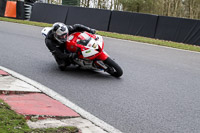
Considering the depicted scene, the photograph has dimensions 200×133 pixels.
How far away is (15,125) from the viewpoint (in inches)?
143

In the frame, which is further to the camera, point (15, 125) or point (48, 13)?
point (48, 13)

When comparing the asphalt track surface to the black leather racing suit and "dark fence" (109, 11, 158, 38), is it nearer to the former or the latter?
the black leather racing suit

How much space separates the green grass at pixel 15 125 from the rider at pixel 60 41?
343cm

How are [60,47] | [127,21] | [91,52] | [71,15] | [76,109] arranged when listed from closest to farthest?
1. [76,109]
2. [91,52]
3. [60,47]
4. [127,21]
5. [71,15]

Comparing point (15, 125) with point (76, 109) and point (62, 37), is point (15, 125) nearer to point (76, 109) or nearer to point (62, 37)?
point (76, 109)

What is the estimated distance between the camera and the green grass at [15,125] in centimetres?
351

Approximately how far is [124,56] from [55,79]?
13.9 feet

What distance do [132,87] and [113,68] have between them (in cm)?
86

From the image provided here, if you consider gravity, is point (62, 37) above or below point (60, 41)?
above

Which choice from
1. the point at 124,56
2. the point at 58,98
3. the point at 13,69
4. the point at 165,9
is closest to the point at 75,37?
the point at 13,69


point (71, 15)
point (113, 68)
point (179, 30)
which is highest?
point (71, 15)

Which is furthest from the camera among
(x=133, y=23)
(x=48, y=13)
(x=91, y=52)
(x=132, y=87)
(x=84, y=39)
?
(x=48, y=13)

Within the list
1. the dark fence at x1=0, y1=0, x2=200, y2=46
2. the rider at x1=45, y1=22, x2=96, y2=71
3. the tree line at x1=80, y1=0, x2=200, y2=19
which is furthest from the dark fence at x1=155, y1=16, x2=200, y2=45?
the tree line at x1=80, y1=0, x2=200, y2=19

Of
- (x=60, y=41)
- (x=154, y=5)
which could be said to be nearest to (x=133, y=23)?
(x=60, y=41)
